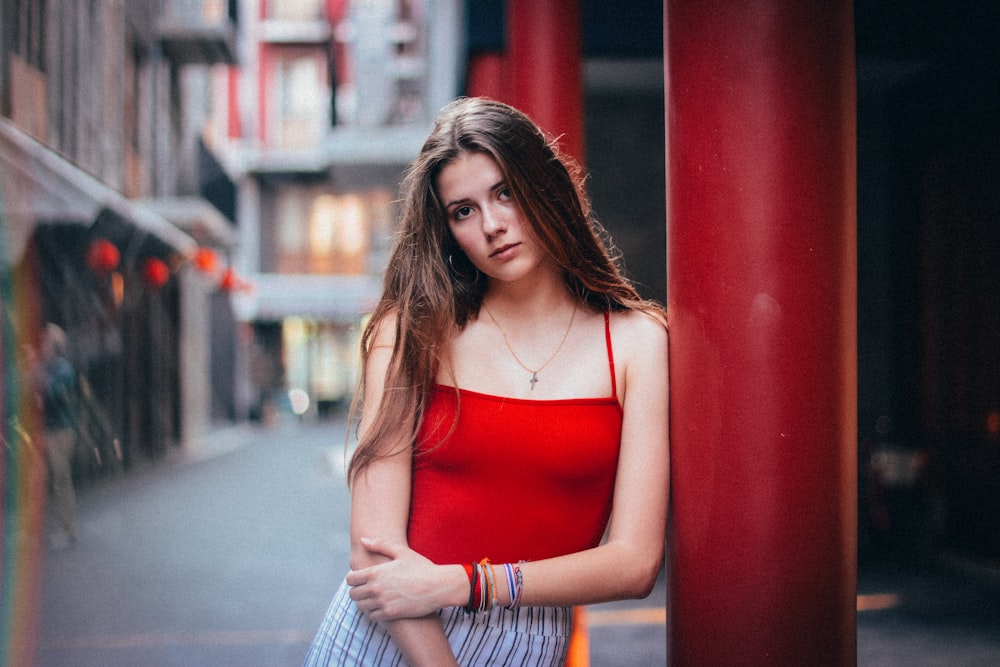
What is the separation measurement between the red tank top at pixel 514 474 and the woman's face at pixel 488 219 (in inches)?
9.9

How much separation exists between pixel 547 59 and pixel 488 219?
209 centimetres

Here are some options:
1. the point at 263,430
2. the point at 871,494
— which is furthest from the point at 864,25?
the point at 263,430

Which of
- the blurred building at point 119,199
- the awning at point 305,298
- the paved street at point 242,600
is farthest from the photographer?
the awning at point 305,298

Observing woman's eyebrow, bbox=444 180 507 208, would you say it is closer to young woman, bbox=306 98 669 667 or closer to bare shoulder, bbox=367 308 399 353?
young woman, bbox=306 98 669 667

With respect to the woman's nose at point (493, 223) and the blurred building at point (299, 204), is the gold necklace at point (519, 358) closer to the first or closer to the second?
the woman's nose at point (493, 223)

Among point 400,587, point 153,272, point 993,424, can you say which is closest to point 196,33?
point 153,272

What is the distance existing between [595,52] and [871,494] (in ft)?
12.2

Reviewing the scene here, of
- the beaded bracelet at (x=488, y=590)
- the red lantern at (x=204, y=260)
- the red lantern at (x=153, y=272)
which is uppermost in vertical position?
the red lantern at (x=204, y=260)

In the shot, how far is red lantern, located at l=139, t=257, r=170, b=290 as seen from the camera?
12609mm

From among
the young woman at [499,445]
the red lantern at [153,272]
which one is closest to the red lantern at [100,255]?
the red lantern at [153,272]

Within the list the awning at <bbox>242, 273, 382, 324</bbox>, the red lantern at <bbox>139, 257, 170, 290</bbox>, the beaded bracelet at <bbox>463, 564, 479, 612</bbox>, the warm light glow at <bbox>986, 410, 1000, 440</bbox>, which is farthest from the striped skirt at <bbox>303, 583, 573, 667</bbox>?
the awning at <bbox>242, 273, 382, 324</bbox>

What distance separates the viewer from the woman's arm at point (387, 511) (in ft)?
4.95

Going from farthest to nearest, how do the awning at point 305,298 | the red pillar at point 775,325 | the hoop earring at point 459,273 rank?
1. the awning at point 305,298
2. the hoop earring at point 459,273
3. the red pillar at point 775,325

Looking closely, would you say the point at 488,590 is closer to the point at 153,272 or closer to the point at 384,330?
the point at 384,330
